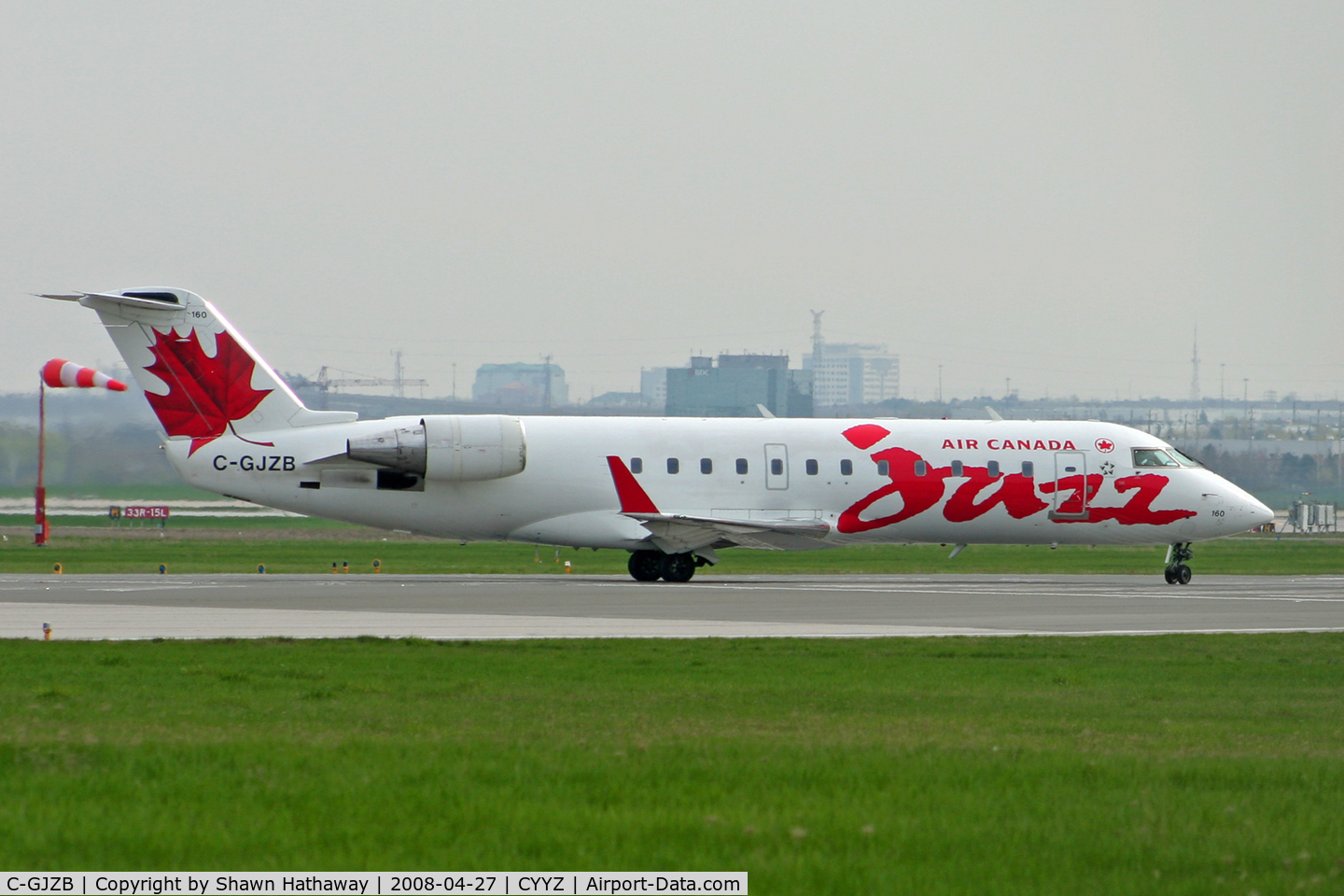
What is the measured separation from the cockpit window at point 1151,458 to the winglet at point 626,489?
12.2m

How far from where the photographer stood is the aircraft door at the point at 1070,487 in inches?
1464

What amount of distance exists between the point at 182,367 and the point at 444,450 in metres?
5.88

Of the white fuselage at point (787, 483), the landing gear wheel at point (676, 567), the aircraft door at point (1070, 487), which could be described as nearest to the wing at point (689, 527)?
the white fuselage at point (787, 483)

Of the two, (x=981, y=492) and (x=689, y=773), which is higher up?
(x=981, y=492)

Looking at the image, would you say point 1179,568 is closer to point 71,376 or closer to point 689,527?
point 689,527

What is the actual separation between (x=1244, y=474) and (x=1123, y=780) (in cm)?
10030

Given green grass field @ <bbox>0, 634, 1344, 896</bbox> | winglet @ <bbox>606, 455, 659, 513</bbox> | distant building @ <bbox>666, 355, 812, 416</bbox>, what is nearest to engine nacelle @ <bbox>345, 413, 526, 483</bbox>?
winglet @ <bbox>606, 455, 659, 513</bbox>

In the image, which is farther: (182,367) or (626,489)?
(626,489)

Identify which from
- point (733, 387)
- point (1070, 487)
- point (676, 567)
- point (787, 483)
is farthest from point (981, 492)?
point (733, 387)

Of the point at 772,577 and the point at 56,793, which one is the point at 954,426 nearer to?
the point at 772,577

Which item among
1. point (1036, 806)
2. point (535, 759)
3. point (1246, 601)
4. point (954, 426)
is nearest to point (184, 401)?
point (954, 426)

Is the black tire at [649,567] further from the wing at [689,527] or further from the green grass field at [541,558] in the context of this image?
the green grass field at [541,558]

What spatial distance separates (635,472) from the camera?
35.1 m

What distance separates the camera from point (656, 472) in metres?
35.2
